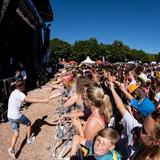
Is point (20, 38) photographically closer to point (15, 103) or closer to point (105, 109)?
point (15, 103)

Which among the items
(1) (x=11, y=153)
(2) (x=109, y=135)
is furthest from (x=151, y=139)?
(1) (x=11, y=153)

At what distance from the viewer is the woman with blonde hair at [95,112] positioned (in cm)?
469

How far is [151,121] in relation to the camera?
9.80 feet

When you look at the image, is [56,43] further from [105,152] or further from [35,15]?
[105,152]

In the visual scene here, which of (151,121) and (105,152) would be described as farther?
(105,152)

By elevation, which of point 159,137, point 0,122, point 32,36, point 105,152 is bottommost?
point 0,122

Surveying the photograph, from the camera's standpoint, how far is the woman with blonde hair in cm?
469

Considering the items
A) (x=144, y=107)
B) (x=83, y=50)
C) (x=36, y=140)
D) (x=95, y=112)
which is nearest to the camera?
(x=95, y=112)

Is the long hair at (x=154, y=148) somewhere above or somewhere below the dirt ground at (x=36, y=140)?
above

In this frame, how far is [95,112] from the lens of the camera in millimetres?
4844

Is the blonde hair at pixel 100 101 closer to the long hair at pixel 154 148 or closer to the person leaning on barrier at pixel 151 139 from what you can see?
the person leaning on barrier at pixel 151 139

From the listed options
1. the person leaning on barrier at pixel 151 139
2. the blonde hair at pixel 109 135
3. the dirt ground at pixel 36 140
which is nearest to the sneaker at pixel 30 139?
the dirt ground at pixel 36 140

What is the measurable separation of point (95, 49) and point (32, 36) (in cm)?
7860

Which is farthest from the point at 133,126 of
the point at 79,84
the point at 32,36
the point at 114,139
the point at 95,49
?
the point at 95,49
